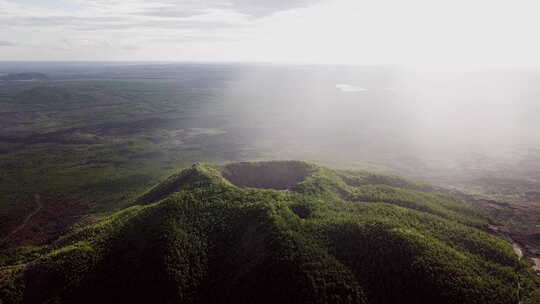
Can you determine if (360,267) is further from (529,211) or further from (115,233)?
(529,211)

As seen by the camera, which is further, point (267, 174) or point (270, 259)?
point (267, 174)

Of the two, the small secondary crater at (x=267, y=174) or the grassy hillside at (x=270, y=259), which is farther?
the small secondary crater at (x=267, y=174)

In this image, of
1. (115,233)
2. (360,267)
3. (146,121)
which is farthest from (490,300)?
(146,121)

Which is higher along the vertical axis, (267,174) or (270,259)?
(267,174)

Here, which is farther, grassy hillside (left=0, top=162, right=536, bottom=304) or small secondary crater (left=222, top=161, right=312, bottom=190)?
small secondary crater (left=222, top=161, right=312, bottom=190)
